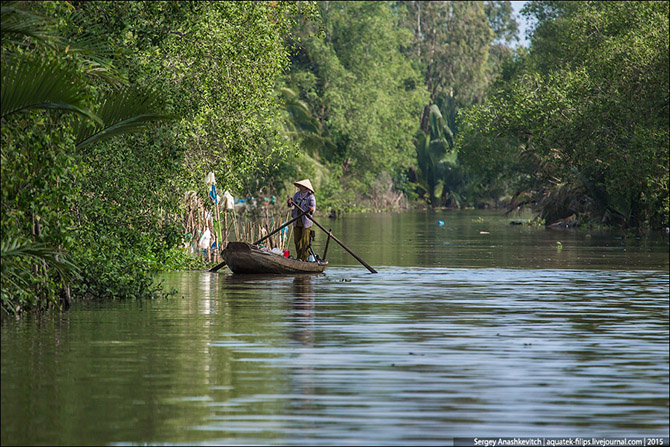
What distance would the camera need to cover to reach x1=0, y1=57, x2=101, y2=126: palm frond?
13.6 meters

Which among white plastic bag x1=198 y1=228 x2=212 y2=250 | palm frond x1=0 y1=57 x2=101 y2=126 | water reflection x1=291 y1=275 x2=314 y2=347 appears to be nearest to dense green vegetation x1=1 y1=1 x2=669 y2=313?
palm frond x1=0 y1=57 x2=101 y2=126

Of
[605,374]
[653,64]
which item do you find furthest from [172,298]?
[653,64]

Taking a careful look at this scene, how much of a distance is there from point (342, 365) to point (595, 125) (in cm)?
3663

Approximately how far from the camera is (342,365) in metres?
12.7

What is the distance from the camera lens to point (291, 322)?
54.6ft

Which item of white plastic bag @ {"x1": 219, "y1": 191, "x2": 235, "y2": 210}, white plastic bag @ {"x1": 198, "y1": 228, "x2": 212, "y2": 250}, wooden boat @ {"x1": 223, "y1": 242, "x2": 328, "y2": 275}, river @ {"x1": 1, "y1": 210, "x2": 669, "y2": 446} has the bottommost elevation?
river @ {"x1": 1, "y1": 210, "x2": 669, "y2": 446}

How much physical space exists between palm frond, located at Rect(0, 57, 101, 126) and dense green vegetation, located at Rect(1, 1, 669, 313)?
23 mm

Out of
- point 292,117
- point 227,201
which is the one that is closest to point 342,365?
point 227,201

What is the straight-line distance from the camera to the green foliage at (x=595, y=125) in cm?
4475

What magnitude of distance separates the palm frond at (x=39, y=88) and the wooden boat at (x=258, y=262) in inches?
449

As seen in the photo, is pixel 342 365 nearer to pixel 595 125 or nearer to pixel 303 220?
pixel 303 220

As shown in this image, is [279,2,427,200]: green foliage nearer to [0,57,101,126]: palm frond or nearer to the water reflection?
the water reflection

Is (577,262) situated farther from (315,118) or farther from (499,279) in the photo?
(315,118)

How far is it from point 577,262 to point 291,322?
54.0 ft
